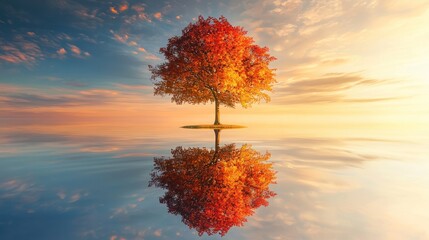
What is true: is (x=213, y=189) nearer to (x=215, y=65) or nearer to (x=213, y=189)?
(x=213, y=189)

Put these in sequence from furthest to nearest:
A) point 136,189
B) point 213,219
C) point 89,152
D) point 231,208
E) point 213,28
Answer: point 213,28, point 89,152, point 136,189, point 231,208, point 213,219

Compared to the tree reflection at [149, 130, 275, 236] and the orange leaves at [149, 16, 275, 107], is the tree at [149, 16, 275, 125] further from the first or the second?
the tree reflection at [149, 130, 275, 236]

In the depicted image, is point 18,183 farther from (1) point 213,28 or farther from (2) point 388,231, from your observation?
(1) point 213,28

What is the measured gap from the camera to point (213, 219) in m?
6.85

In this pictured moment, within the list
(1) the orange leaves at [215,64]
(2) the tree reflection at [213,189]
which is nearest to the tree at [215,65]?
(1) the orange leaves at [215,64]

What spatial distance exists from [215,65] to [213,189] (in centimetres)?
3157

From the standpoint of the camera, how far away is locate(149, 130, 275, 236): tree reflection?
682 cm

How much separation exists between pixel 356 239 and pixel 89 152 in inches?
590

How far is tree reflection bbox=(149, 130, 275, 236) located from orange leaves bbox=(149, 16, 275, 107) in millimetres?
25698

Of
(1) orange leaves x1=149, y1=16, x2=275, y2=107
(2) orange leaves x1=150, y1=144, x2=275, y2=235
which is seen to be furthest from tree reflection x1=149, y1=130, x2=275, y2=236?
(1) orange leaves x1=149, y1=16, x2=275, y2=107

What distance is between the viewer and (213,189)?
8773 mm

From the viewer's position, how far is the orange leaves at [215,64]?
37.5 metres

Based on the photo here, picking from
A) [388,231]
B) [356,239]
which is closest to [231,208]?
[356,239]

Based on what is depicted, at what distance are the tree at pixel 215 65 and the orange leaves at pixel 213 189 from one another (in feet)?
84.8
